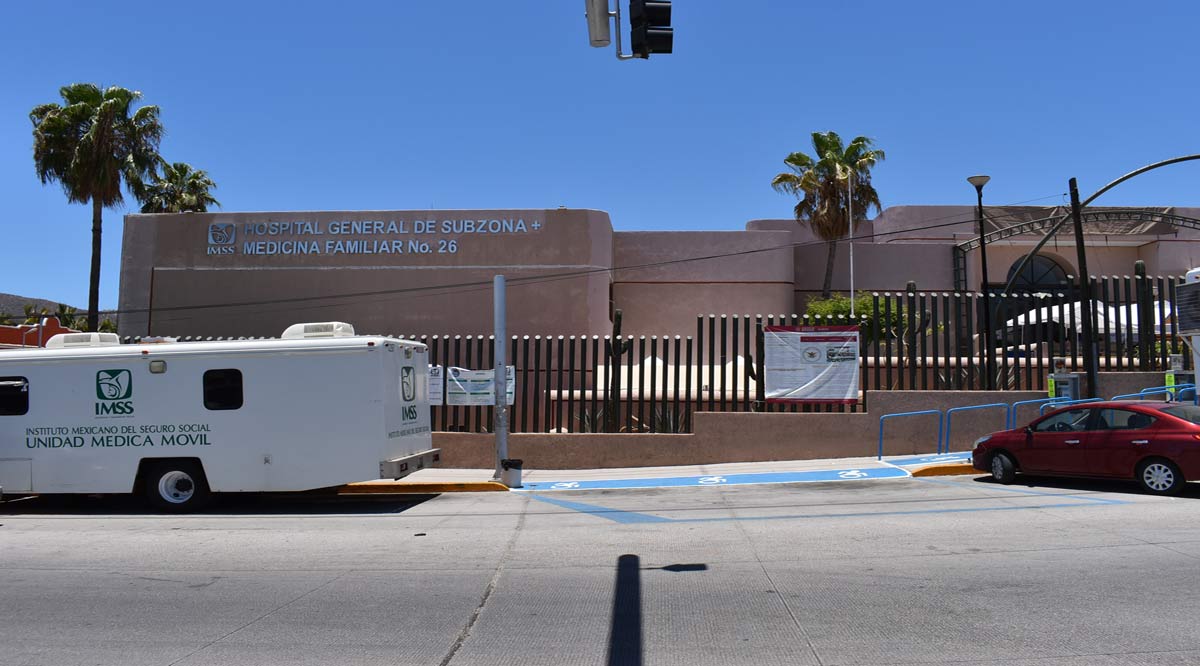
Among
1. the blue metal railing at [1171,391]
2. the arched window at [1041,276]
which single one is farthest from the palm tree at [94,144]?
the arched window at [1041,276]

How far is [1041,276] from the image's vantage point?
3947cm

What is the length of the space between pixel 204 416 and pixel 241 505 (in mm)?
1649

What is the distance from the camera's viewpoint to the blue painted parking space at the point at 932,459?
15.2 meters

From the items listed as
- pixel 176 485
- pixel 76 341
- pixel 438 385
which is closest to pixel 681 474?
pixel 438 385

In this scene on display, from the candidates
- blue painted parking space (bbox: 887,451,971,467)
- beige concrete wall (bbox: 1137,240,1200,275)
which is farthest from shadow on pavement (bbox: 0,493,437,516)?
beige concrete wall (bbox: 1137,240,1200,275)

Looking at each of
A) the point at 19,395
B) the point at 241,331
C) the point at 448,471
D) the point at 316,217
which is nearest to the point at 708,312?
the point at 316,217

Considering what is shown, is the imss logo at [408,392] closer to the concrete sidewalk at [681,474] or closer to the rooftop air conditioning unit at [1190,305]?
the concrete sidewalk at [681,474]

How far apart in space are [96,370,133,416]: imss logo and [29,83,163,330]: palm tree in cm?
1941

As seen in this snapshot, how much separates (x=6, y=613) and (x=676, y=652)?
17.3 feet

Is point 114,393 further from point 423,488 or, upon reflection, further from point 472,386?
point 472,386

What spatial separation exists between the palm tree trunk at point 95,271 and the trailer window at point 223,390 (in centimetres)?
2067

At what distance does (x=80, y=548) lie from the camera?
954 cm

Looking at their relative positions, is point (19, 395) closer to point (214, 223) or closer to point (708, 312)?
point (214, 223)

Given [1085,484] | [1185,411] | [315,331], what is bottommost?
[1085,484]
